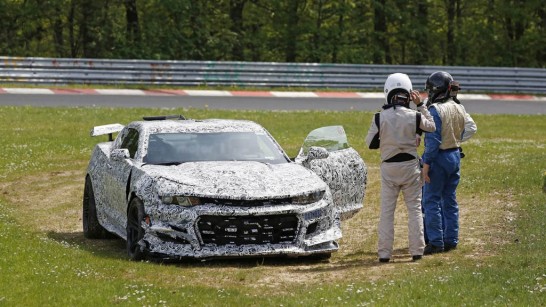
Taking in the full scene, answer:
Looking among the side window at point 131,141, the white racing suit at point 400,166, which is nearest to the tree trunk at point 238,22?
the side window at point 131,141

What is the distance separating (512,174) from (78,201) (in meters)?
7.04

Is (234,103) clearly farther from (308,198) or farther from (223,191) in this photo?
(223,191)

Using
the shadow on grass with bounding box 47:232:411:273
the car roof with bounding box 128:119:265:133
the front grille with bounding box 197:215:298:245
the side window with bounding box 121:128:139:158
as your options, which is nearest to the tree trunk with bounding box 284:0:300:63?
the side window with bounding box 121:128:139:158

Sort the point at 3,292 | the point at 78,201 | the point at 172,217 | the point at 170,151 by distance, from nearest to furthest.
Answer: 1. the point at 3,292
2. the point at 172,217
3. the point at 170,151
4. the point at 78,201

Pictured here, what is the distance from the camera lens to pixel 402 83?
421 inches

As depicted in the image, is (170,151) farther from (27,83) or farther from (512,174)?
(27,83)

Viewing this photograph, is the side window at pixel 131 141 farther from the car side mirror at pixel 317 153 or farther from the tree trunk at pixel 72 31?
the tree trunk at pixel 72 31

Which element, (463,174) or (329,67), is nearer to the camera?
(463,174)

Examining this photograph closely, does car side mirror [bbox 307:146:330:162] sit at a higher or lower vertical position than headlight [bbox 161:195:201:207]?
higher

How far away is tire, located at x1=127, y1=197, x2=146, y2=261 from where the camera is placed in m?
10.9

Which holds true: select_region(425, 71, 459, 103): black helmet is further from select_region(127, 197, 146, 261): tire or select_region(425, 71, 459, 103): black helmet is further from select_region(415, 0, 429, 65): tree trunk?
Result: select_region(415, 0, 429, 65): tree trunk

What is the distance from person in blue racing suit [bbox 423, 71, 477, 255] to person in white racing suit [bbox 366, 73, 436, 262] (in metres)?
0.44

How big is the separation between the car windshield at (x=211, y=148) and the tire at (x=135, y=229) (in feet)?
2.62

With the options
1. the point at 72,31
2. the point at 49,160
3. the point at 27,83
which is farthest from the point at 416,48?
the point at 49,160
